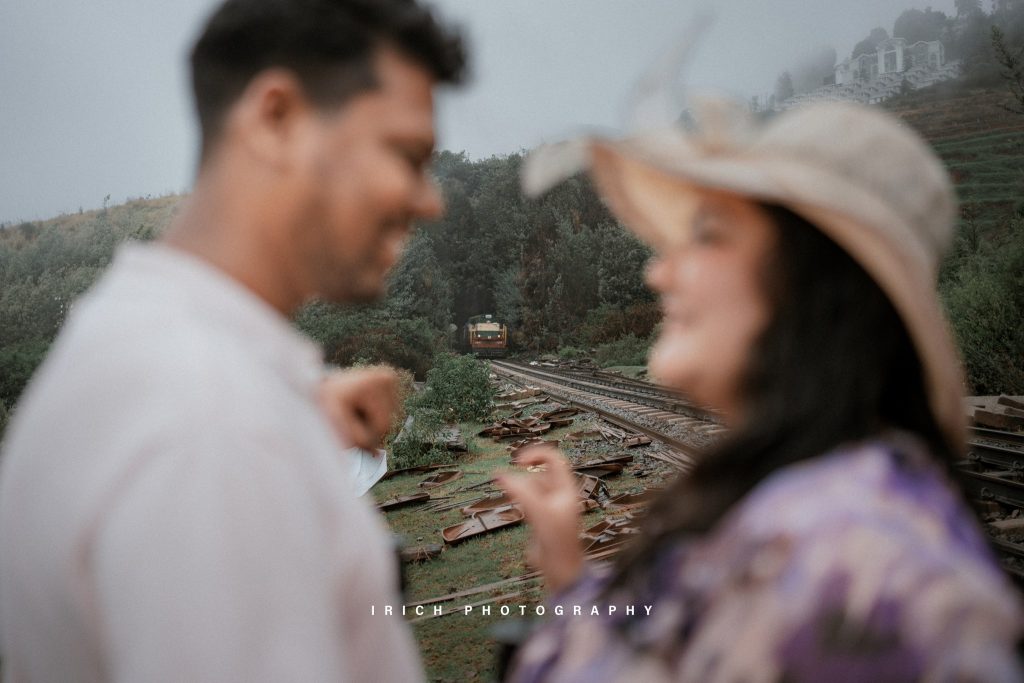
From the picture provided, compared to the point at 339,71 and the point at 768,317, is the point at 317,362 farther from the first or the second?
the point at 768,317

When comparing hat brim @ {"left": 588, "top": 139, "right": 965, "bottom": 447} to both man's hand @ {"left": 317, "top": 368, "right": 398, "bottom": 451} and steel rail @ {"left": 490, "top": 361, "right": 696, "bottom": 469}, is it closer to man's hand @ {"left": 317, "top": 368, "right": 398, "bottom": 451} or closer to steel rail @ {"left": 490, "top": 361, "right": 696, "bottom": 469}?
man's hand @ {"left": 317, "top": 368, "right": 398, "bottom": 451}

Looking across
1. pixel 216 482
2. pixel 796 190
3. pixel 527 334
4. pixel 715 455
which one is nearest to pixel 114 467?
pixel 216 482

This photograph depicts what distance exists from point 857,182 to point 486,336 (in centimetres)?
3027

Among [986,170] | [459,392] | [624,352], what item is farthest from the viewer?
[986,170]

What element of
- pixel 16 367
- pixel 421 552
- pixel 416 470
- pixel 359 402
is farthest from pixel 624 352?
pixel 359 402

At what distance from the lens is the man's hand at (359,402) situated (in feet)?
5.11

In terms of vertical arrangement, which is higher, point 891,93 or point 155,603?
point 891,93

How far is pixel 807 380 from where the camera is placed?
3.47 feet

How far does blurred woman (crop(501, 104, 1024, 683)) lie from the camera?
80 centimetres

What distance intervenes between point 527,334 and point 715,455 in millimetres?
32178

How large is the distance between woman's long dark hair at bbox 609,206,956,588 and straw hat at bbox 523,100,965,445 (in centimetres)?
3

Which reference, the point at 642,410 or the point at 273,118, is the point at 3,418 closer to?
the point at 642,410

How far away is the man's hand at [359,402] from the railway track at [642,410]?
392 centimetres

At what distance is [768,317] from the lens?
1084 millimetres
